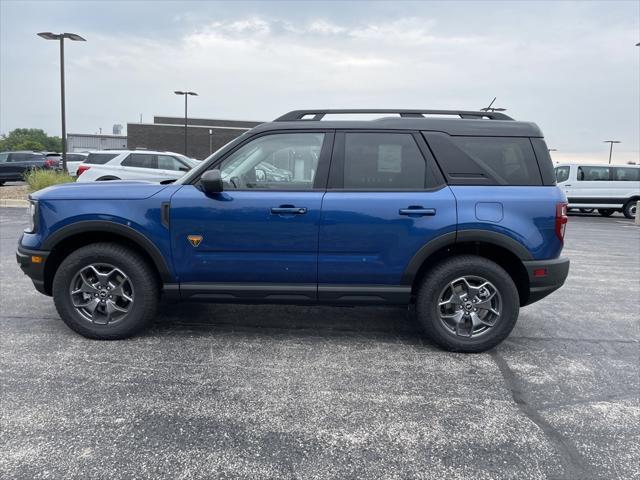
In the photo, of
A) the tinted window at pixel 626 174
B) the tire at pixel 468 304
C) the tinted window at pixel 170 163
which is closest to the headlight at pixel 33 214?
the tire at pixel 468 304

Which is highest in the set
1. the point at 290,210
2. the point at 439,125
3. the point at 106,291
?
the point at 439,125

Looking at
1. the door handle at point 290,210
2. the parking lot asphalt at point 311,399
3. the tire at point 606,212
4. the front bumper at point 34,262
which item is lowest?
the parking lot asphalt at point 311,399

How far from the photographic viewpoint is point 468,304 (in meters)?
3.95

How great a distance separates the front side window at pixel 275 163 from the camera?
3953mm

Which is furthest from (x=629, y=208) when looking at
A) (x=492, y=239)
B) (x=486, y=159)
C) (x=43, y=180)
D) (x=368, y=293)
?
(x=43, y=180)

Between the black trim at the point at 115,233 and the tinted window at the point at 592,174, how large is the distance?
18.2 metres

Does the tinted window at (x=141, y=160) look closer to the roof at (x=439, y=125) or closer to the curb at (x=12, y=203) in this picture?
the curb at (x=12, y=203)

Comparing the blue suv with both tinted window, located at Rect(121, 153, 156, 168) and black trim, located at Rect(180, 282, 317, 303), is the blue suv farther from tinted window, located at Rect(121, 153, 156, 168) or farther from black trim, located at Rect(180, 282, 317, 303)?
tinted window, located at Rect(121, 153, 156, 168)

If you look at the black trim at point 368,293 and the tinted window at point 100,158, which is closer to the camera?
the black trim at point 368,293

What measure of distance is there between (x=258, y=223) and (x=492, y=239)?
1.80 meters

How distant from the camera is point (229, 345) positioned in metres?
4.07

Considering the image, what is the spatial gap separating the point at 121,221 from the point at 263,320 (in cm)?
159

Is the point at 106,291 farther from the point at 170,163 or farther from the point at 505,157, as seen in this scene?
the point at 170,163

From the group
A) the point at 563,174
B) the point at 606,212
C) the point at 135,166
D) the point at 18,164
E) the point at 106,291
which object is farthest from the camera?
the point at 18,164
